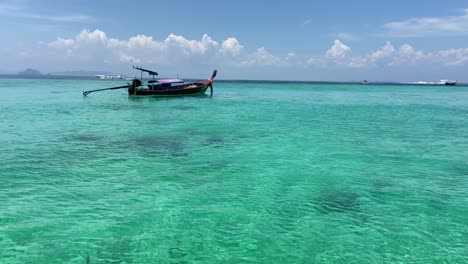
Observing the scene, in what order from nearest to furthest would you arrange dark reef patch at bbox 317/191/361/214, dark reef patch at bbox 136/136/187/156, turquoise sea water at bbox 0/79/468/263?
turquoise sea water at bbox 0/79/468/263 → dark reef patch at bbox 317/191/361/214 → dark reef patch at bbox 136/136/187/156

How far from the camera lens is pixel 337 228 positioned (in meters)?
10.1

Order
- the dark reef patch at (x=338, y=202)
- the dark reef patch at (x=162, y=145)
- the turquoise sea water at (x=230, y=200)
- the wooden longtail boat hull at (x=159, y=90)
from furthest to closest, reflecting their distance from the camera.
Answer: the wooden longtail boat hull at (x=159, y=90) < the dark reef patch at (x=162, y=145) < the dark reef patch at (x=338, y=202) < the turquoise sea water at (x=230, y=200)

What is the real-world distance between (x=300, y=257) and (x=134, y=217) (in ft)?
16.8

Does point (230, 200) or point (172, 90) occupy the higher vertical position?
point (172, 90)

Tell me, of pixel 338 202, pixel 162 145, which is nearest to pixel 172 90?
pixel 162 145

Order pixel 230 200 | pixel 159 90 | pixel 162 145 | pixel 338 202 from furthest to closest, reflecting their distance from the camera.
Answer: pixel 159 90 → pixel 162 145 → pixel 230 200 → pixel 338 202

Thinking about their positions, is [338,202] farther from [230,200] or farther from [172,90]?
[172,90]

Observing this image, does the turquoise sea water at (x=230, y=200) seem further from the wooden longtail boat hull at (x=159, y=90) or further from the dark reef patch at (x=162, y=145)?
the wooden longtail boat hull at (x=159, y=90)

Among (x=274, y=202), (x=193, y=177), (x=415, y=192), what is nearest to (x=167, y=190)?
(x=193, y=177)

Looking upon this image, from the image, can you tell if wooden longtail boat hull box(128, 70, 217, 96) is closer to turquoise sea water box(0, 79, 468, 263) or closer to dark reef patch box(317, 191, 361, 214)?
turquoise sea water box(0, 79, 468, 263)

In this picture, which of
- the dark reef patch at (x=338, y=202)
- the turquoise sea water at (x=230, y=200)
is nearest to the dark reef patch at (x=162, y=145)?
the turquoise sea water at (x=230, y=200)

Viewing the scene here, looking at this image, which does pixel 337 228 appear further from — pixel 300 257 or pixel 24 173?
pixel 24 173

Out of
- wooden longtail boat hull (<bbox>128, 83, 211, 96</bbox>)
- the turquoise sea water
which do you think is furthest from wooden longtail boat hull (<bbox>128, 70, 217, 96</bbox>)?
the turquoise sea water

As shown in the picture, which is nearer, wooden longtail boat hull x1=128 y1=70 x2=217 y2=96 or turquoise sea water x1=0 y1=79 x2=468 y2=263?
turquoise sea water x1=0 y1=79 x2=468 y2=263
